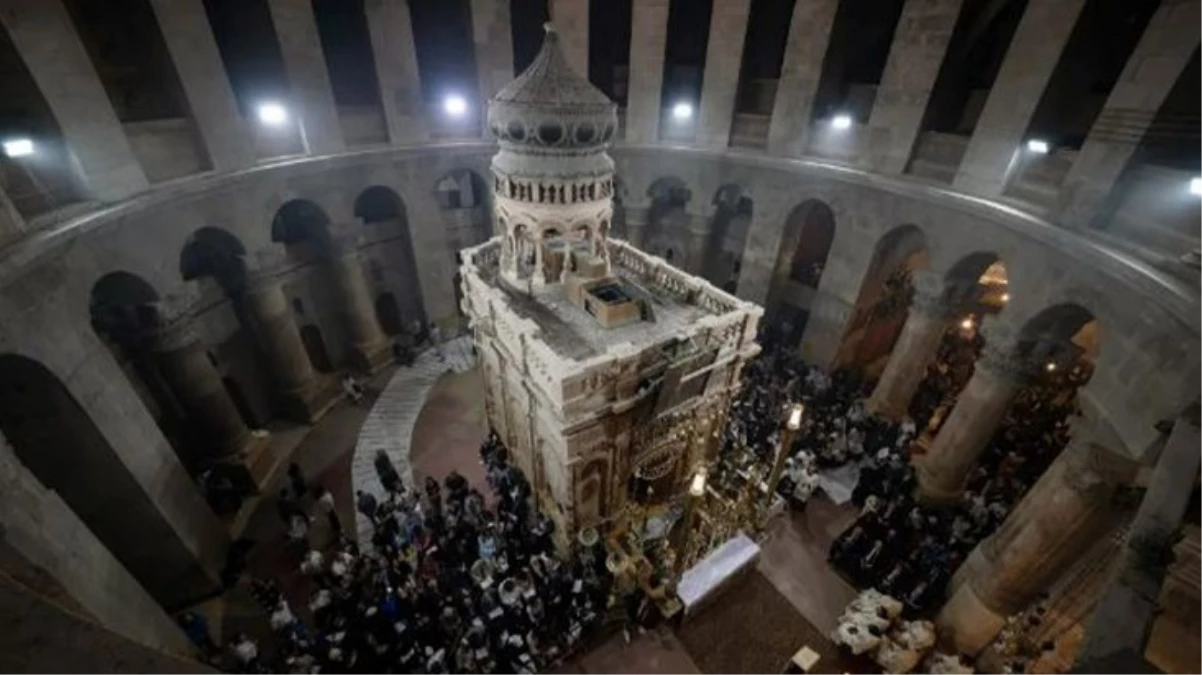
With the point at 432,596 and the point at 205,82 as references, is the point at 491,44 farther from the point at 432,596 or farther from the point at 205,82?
the point at 432,596

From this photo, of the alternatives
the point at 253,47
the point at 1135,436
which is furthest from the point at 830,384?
the point at 253,47

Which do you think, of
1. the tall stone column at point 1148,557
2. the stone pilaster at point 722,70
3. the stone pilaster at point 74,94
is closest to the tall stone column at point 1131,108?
the tall stone column at point 1148,557

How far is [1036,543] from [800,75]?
13.8m

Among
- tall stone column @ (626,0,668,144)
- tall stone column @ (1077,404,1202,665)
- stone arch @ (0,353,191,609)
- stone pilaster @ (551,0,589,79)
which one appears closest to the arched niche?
stone pilaster @ (551,0,589,79)

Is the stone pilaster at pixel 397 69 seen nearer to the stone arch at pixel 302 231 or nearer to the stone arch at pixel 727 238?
the stone arch at pixel 302 231

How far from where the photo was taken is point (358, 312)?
19.3m

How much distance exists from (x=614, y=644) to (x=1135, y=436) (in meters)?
9.89

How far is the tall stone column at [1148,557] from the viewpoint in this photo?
4.58 m

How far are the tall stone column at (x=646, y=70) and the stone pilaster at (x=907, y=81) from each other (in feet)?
23.2

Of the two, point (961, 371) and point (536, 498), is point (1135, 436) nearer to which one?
point (961, 371)

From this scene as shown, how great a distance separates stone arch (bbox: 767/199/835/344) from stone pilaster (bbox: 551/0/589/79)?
8986 mm

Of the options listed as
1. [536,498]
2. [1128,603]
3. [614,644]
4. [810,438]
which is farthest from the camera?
[810,438]

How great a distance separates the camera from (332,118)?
54.3 ft

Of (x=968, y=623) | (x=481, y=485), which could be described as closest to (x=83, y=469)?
(x=481, y=485)
